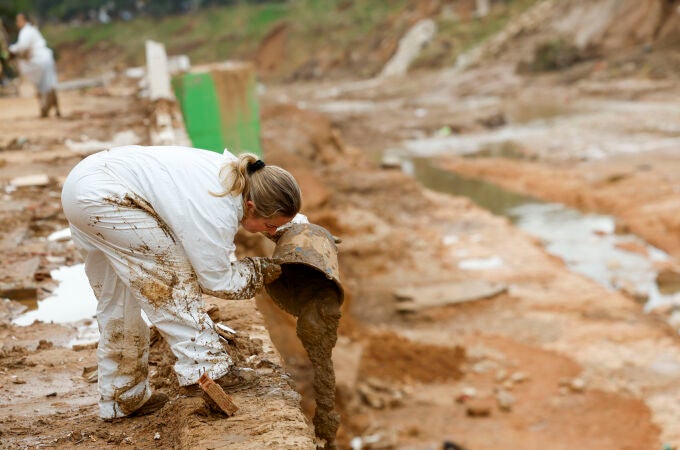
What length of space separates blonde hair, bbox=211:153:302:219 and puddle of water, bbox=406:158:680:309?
9714 millimetres

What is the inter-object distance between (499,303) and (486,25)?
33.5 m

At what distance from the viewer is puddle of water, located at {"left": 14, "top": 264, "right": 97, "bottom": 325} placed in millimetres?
5430

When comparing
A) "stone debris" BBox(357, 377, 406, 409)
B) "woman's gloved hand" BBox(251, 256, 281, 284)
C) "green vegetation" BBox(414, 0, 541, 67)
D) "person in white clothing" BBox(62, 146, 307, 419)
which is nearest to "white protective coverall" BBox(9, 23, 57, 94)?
"stone debris" BBox(357, 377, 406, 409)

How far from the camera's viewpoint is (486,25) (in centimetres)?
4300

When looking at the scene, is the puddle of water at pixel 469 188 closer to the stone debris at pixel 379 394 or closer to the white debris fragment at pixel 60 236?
the stone debris at pixel 379 394

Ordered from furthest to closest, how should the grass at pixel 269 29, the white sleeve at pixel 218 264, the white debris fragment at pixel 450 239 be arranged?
1. the grass at pixel 269 29
2. the white debris fragment at pixel 450 239
3. the white sleeve at pixel 218 264

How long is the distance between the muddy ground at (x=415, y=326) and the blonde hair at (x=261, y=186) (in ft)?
3.09

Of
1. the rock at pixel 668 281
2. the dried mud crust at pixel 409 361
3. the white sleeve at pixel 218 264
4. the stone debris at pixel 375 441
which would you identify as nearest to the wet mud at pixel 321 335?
the white sleeve at pixel 218 264

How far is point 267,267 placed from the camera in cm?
367

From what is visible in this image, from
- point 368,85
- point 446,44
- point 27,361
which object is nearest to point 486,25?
point 446,44

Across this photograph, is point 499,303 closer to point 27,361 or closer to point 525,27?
point 27,361

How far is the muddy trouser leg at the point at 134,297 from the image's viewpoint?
137 inches

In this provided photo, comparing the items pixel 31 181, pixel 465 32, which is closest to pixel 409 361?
pixel 31 181

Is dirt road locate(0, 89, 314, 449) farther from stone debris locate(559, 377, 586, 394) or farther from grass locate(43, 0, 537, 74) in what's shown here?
grass locate(43, 0, 537, 74)
